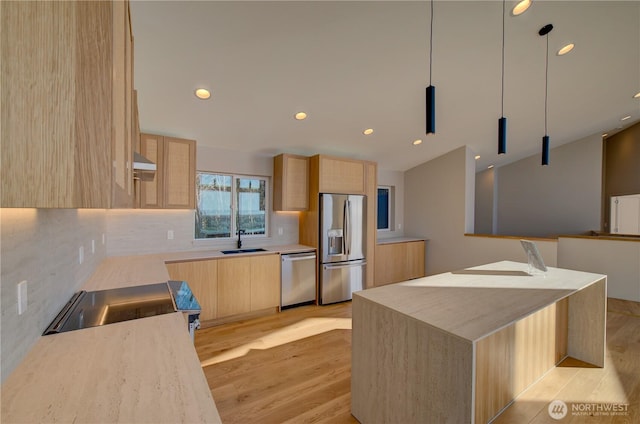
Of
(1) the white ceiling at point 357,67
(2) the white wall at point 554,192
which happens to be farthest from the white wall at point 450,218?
(2) the white wall at point 554,192

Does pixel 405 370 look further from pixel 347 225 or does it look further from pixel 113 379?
pixel 347 225

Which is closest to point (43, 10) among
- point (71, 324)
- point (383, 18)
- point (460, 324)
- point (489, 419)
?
point (71, 324)

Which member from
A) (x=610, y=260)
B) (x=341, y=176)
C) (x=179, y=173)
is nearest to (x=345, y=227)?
(x=341, y=176)

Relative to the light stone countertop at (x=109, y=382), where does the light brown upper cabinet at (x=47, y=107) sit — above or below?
above

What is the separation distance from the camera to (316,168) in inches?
155

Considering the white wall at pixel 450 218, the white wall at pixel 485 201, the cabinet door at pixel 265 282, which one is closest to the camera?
the cabinet door at pixel 265 282

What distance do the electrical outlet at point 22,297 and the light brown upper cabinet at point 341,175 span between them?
3.20 meters

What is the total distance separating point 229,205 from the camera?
388 cm

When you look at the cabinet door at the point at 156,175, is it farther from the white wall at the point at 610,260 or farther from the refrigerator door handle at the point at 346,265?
the white wall at the point at 610,260

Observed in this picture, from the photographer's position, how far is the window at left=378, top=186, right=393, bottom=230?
5.72 meters

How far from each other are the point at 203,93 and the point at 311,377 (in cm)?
280

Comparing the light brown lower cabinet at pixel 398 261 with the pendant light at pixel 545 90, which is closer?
the pendant light at pixel 545 90

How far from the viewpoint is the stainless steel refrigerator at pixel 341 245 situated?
394 centimetres

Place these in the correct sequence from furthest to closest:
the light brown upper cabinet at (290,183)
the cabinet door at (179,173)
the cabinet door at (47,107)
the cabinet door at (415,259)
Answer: the cabinet door at (415,259) < the light brown upper cabinet at (290,183) < the cabinet door at (179,173) < the cabinet door at (47,107)
